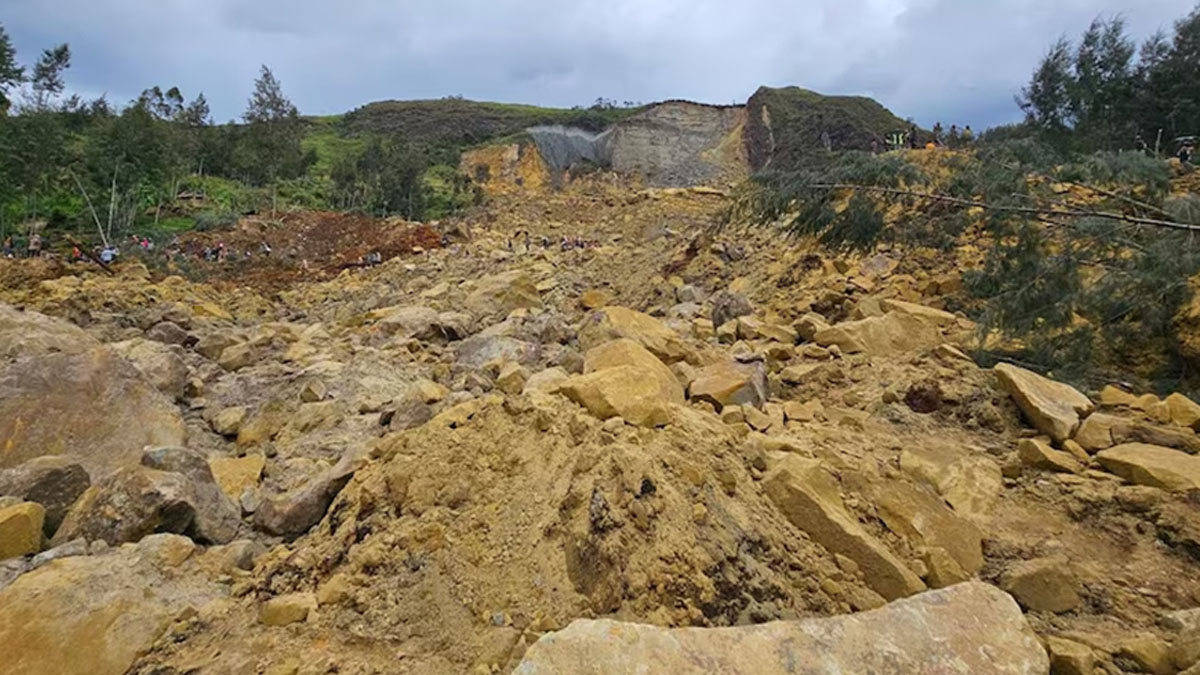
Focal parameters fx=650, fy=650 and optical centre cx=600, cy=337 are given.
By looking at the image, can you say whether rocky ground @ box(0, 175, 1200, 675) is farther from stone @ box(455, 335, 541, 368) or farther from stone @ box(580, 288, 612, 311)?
stone @ box(580, 288, 612, 311)

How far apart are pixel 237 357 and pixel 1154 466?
21.2 feet

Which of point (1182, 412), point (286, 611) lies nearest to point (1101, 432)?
point (1182, 412)

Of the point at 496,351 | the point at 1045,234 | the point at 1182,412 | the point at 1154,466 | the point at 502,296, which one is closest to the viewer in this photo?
the point at 1154,466

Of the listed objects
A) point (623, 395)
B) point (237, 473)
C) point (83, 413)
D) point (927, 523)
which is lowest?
point (237, 473)

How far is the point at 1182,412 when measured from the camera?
130 inches

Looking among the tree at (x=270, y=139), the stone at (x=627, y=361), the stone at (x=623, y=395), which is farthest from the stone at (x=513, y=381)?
the tree at (x=270, y=139)

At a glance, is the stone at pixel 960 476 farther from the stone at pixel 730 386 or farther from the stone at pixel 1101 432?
the stone at pixel 730 386

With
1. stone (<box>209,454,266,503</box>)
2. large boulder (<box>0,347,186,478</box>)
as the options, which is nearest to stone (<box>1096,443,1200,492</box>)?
stone (<box>209,454,266,503</box>)

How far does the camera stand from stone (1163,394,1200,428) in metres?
3.25

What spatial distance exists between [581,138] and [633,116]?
294 centimetres

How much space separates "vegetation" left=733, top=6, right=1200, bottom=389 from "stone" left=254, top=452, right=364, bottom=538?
186 inches

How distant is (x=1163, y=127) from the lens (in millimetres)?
16359

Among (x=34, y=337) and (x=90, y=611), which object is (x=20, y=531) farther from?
(x=34, y=337)

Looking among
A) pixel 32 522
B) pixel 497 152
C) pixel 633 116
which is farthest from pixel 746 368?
pixel 633 116
